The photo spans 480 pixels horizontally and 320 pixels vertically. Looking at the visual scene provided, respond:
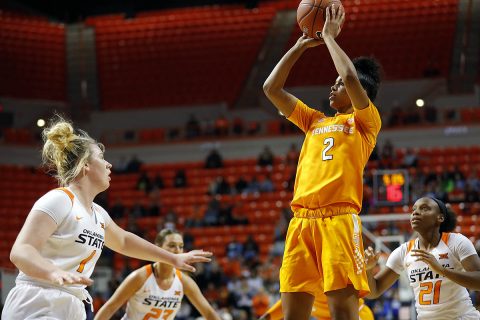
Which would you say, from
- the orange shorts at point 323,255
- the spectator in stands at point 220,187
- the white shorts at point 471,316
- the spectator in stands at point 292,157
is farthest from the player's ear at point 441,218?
the spectator in stands at point 292,157

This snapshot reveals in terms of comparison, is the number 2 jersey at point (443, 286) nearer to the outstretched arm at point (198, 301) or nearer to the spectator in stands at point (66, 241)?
the outstretched arm at point (198, 301)

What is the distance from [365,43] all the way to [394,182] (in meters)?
10.5

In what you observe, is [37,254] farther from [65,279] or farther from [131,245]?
[131,245]

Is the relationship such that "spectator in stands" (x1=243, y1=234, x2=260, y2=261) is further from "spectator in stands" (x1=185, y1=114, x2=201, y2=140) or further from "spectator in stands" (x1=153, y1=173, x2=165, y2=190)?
"spectator in stands" (x1=185, y1=114, x2=201, y2=140)

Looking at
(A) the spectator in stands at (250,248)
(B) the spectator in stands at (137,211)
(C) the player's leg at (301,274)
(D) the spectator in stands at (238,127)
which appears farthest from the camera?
(D) the spectator in stands at (238,127)

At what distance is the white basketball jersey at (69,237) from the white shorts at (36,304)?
0.04 meters

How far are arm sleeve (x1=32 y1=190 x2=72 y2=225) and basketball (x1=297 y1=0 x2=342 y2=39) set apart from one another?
6.04 feet

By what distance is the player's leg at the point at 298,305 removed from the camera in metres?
4.21

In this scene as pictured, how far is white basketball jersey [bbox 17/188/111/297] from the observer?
3.54 meters

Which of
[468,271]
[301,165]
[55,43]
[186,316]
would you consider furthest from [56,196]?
[55,43]

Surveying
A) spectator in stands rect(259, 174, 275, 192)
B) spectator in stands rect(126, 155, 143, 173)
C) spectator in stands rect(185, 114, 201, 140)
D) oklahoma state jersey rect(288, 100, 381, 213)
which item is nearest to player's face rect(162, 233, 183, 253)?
oklahoma state jersey rect(288, 100, 381, 213)

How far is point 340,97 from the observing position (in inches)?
177

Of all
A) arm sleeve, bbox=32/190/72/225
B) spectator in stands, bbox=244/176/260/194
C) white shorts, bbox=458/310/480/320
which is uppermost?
spectator in stands, bbox=244/176/260/194

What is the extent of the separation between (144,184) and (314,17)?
14599 mm
